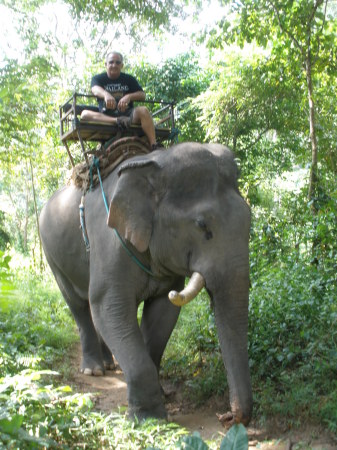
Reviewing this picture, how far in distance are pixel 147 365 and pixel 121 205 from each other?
1.29 m

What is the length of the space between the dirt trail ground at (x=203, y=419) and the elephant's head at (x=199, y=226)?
471mm

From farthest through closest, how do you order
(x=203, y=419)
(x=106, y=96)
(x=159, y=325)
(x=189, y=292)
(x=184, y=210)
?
1. (x=106, y=96)
2. (x=159, y=325)
3. (x=203, y=419)
4. (x=184, y=210)
5. (x=189, y=292)

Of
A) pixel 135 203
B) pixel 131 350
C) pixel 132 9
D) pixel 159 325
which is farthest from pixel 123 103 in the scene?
pixel 131 350

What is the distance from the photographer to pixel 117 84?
591 centimetres

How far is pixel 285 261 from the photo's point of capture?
20.7 ft

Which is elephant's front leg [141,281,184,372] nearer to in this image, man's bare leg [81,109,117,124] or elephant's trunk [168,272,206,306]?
elephant's trunk [168,272,206,306]

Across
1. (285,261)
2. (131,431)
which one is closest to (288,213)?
(285,261)

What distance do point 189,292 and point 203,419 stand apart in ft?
4.42

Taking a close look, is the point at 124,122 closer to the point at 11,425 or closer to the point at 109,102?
the point at 109,102

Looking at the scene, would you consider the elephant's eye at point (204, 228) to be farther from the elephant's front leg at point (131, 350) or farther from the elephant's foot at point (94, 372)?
the elephant's foot at point (94, 372)

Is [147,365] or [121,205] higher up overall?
[121,205]

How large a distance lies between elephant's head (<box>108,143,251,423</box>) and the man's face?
1745 millimetres

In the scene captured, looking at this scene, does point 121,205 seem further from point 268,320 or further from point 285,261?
point 285,261

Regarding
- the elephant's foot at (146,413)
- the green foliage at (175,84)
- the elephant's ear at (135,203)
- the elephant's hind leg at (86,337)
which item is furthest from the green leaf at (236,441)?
the green foliage at (175,84)
